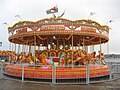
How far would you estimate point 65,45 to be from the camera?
1944 cm

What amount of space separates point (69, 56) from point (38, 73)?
4.43 metres

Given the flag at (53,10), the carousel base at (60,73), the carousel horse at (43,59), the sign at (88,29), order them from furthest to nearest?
the carousel horse at (43,59), the flag at (53,10), the sign at (88,29), the carousel base at (60,73)

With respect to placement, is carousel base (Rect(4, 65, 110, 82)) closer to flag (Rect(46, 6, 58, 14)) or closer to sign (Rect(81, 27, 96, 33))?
sign (Rect(81, 27, 96, 33))

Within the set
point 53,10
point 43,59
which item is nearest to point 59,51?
point 43,59

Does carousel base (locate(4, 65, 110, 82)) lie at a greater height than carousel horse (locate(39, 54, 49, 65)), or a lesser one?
lesser

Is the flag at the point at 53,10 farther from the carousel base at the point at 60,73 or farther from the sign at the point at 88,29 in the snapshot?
the carousel base at the point at 60,73

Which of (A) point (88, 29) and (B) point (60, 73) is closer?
(B) point (60, 73)

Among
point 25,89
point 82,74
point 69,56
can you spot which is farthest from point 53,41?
point 25,89

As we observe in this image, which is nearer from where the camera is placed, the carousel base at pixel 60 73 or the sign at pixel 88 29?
the carousel base at pixel 60 73

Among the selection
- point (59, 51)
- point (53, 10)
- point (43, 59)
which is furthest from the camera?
point (59, 51)

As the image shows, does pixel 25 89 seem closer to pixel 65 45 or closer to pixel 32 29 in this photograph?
pixel 32 29

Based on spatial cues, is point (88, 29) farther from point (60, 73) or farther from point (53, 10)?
point (60, 73)

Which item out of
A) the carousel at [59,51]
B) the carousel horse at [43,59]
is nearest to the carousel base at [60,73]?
the carousel at [59,51]

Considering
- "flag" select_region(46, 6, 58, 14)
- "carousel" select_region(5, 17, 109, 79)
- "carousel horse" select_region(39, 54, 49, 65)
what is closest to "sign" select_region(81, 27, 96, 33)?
"carousel" select_region(5, 17, 109, 79)
